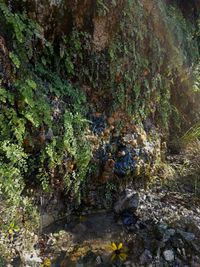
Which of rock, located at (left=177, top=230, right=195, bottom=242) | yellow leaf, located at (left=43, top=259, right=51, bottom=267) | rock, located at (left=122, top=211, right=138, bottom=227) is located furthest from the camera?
rock, located at (left=122, top=211, right=138, bottom=227)

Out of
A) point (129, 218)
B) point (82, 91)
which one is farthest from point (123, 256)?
point (82, 91)

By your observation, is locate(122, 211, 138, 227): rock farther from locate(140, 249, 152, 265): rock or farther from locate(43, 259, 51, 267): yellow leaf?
locate(43, 259, 51, 267): yellow leaf

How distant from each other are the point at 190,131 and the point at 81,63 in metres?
2.69

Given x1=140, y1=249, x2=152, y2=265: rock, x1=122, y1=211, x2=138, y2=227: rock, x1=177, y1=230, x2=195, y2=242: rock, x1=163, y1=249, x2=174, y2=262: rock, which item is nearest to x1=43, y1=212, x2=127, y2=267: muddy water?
x1=122, y1=211, x2=138, y2=227: rock

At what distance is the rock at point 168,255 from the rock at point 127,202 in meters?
0.83

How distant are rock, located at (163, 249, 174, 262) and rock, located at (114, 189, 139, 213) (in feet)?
2.71

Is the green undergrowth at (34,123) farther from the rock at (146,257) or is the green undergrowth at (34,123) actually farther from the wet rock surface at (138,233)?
the rock at (146,257)

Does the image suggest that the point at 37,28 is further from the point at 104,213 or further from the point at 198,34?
the point at 198,34

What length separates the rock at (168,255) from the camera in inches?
141

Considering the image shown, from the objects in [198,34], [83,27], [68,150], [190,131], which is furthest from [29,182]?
[198,34]

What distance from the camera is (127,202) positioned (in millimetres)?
4422

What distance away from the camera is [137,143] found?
186 inches

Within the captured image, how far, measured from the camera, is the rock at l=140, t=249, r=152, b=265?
11.7 ft

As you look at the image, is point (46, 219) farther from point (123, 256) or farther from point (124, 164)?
point (124, 164)
